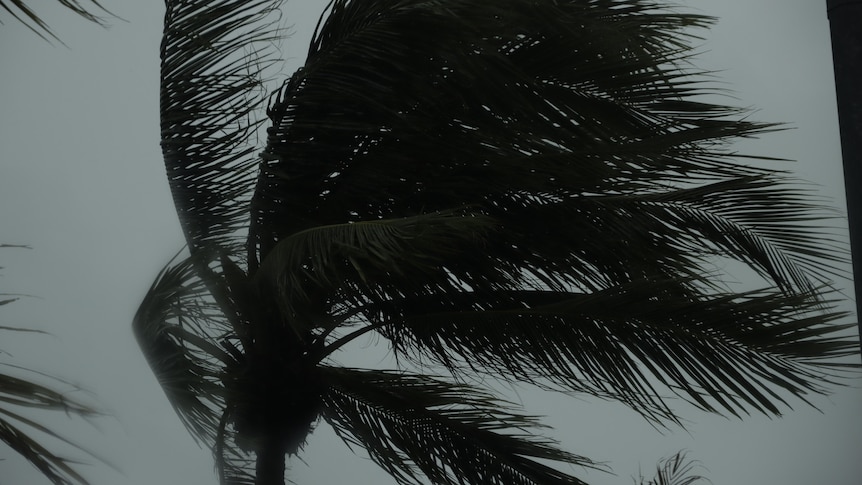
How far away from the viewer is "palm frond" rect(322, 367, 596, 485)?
328cm

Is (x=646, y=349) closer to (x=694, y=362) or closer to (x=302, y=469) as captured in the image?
(x=694, y=362)

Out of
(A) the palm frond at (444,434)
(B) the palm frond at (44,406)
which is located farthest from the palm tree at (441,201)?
(B) the palm frond at (44,406)

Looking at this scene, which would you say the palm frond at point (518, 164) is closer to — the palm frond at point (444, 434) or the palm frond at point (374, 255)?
the palm frond at point (374, 255)

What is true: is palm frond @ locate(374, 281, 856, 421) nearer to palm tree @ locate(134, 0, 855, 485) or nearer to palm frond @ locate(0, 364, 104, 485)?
palm tree @ locate(134, 0, 855, 485)

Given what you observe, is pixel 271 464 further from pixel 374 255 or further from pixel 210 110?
pixel 210 110

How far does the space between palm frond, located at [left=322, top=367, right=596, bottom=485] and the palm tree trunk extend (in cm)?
31

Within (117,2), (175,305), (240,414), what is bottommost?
(240,414)

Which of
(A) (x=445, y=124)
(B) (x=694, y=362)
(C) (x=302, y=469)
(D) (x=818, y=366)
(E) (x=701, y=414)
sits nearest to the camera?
(D) (x=818, y=366)

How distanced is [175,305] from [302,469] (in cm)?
590

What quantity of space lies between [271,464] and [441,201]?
1.10 metres

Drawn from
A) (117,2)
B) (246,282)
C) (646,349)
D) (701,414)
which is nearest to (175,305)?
(246,282)

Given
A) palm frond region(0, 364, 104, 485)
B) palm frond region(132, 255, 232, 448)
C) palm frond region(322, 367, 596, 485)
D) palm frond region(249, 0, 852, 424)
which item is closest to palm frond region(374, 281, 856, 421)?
palm frond region(249, 0, 852, 424)

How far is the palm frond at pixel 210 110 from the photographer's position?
3.51 metres

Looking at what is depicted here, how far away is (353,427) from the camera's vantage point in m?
3.49
